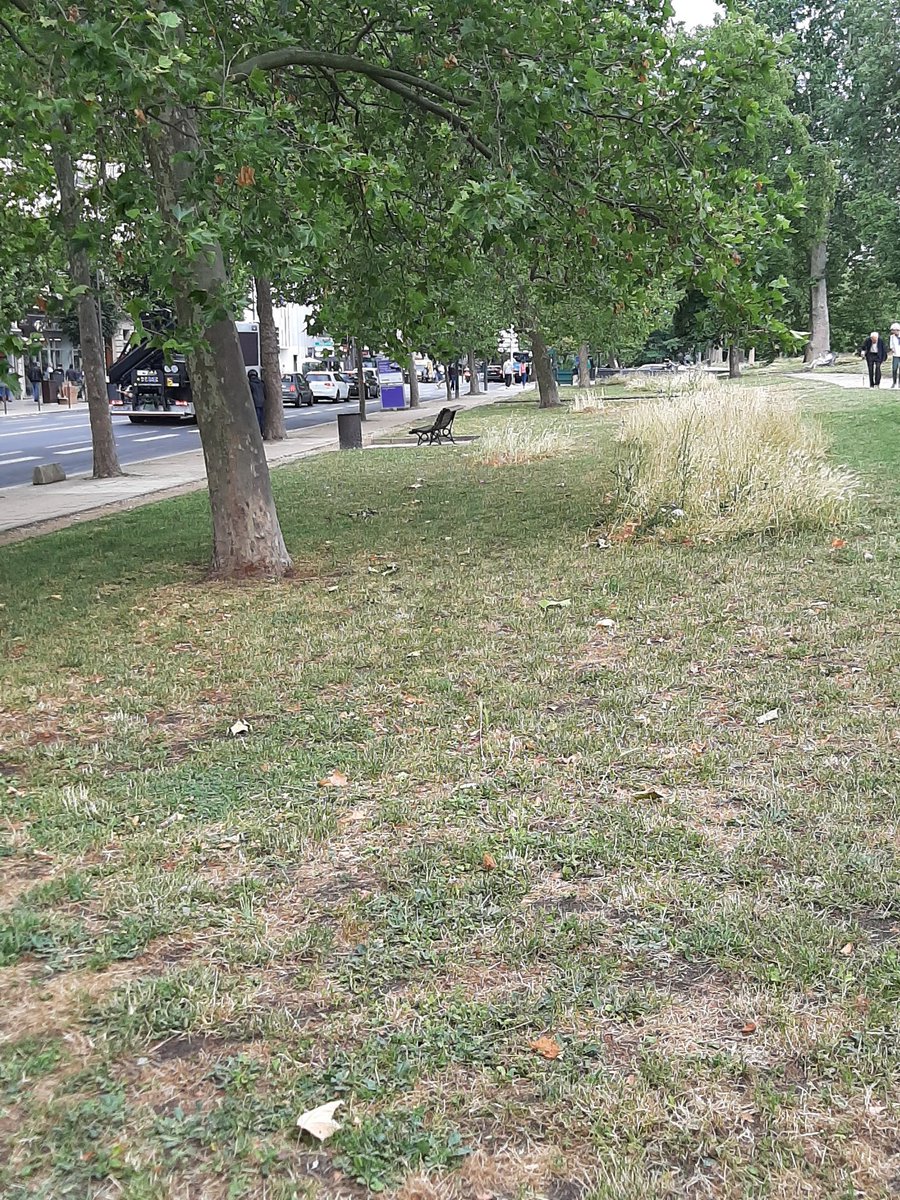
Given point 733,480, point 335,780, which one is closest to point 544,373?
point 733,480

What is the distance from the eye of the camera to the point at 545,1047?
265 centimetres

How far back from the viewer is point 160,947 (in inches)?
125

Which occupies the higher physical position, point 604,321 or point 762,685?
point 604,321

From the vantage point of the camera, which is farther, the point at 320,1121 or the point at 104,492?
the point at 104,492

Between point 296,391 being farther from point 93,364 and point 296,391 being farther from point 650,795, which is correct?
point 650,795

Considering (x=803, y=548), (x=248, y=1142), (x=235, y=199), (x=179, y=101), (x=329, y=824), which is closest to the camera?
(x=248, y=1142)

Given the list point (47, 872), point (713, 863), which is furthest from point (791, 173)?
point (47, 872)

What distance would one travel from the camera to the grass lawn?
2357 mm

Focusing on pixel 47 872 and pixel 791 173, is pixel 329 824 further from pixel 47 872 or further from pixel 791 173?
pixel 791 173

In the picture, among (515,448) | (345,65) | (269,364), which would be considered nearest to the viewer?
(345,65)

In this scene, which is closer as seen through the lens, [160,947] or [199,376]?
[160,947]

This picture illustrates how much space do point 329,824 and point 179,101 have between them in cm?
485

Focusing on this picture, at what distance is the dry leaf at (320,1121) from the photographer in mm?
2377

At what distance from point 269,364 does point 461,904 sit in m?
23.2
